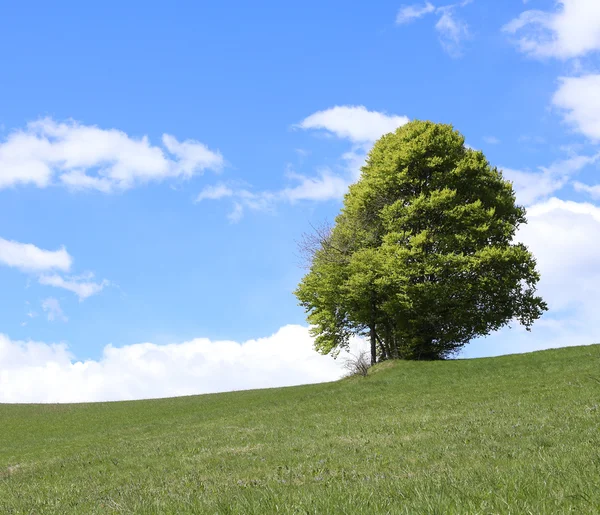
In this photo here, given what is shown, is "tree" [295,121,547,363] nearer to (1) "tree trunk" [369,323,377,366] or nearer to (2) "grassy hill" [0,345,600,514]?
(1) "tree trunk" [369,323,377,366]

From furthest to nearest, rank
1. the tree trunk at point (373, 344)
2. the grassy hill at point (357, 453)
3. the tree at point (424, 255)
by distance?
the tree trunk at point (373, 344), the tree at point (424, 255), the grassy hill at point (357, 453)

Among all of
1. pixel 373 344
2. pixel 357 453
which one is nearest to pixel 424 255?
pixel 373 344

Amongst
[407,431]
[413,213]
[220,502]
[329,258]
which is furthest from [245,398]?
[220,502]

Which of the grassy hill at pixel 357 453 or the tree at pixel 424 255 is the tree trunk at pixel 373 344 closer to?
the tree at pixel 424 255

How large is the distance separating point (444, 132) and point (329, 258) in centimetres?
1242

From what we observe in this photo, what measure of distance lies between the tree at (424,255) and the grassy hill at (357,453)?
618cm

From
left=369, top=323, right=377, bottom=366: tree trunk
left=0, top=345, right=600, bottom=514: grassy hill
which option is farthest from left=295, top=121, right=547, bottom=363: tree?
left=0, top=345, right=600, bottom=514: grassy hill

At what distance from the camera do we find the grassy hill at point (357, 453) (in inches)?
250

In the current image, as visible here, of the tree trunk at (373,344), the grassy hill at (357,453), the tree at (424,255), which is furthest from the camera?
the tree trunk at (373,344)

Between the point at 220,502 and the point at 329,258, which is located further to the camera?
the point at 329,258

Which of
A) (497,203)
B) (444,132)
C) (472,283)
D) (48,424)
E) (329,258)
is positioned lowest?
(48,424)

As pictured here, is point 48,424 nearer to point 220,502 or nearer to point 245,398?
point 245,398

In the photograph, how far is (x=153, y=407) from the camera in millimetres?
42844

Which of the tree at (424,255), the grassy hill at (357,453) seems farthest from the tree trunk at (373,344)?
the grassy hill at (357,453)
